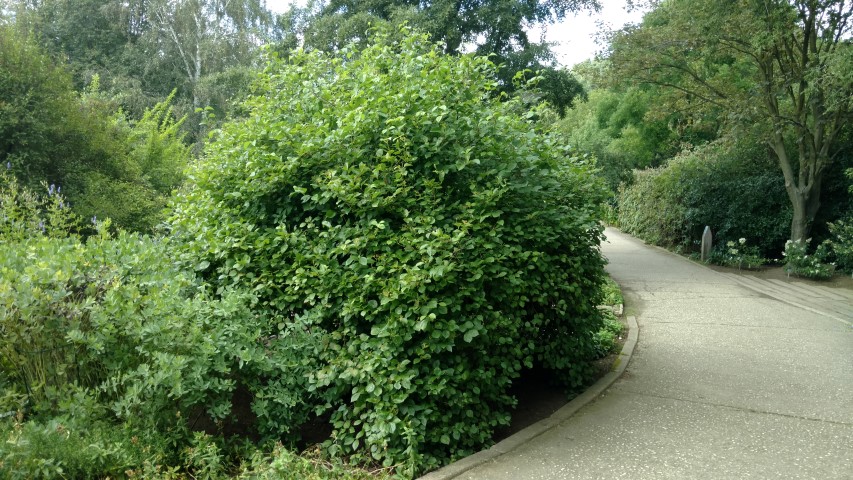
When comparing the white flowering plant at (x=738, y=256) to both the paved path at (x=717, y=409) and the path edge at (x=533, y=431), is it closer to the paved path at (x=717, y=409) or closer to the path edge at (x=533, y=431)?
the paved path at (x=717, y=409)

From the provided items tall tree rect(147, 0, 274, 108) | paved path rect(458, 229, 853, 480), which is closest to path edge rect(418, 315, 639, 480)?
paved path rect(458, 229, 853, 480)

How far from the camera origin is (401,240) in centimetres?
442

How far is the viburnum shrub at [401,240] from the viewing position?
4180 millimetres

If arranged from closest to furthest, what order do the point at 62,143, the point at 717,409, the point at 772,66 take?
the point at 717,409 → the point at 62,143 → the point at 772,66

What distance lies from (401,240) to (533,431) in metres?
1.75

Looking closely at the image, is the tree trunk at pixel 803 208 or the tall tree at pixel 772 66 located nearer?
the tall tree at pixel 772 66

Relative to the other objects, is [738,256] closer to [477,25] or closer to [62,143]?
[477,25]

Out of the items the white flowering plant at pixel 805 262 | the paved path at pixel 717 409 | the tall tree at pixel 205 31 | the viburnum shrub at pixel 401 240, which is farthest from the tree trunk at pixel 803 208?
the tall tree at pixel 205 31

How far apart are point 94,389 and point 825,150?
1640 centimetres

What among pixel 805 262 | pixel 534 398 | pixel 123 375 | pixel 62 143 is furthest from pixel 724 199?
pixel 123 375

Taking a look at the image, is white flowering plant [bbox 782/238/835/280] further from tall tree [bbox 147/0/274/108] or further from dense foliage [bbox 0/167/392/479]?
tall tree [bbox 147/0/274/108]

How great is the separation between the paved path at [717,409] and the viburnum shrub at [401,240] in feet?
1.76

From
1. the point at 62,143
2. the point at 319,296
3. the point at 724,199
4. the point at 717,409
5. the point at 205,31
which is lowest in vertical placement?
the point at 717,409

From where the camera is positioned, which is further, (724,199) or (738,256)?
(724,199)
